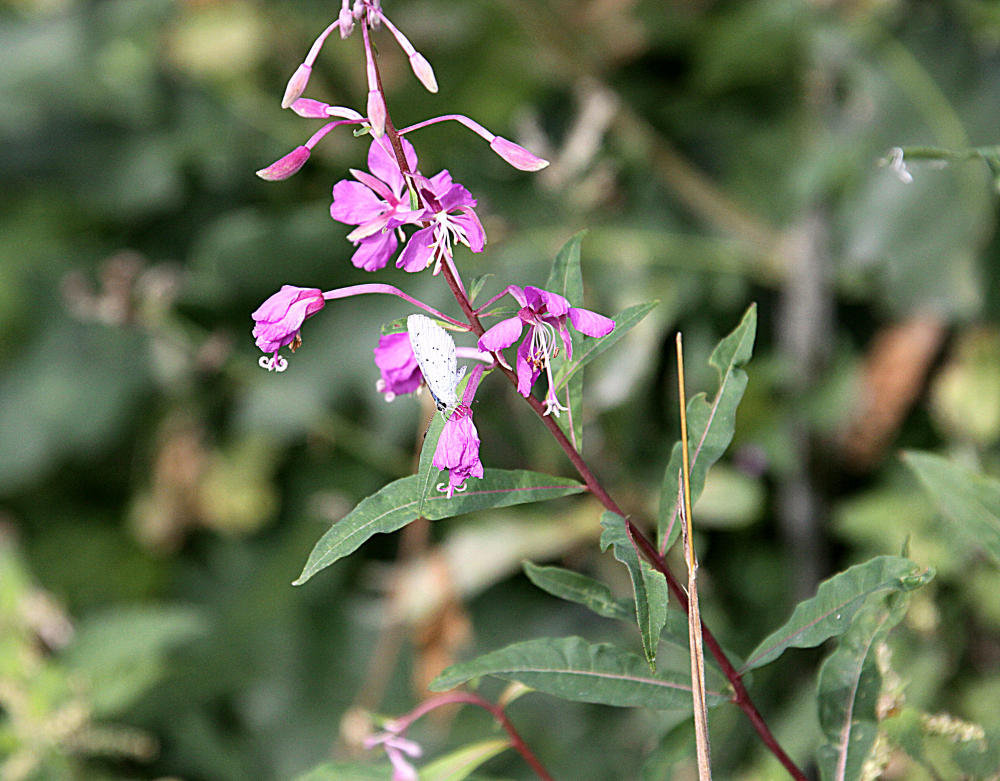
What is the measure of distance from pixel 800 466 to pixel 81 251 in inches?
36.6

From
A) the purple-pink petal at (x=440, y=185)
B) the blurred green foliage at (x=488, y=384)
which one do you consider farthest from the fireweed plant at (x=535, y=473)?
the blurred green foliage at (x=488, y=384)

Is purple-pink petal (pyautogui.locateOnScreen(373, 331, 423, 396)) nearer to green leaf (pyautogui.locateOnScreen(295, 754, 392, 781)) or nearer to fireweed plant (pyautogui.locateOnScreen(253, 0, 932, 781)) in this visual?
fireweed plant (pyautogui.locateOnScreen(253, 0, 932, 781))

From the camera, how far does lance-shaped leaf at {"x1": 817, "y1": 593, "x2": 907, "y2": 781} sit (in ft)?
1.37

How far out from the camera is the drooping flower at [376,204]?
35 cm

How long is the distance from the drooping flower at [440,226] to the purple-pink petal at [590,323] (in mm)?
42

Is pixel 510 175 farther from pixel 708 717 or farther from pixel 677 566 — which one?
pixel 708 717

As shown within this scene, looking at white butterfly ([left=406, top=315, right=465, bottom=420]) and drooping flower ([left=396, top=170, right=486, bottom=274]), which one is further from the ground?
drooping flower ([left=396, top=170, right=486, bottom=274])

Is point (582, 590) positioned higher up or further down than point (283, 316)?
further down

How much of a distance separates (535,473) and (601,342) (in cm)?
6

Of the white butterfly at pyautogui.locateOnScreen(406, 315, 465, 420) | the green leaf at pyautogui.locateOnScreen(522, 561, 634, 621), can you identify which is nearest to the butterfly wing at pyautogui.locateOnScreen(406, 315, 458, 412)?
the white butterfly at pyautogui.locateOnScreen(406, 315, 465, 420)

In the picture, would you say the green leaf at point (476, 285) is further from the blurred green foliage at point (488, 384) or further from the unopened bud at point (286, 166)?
the blurred green foliage at point (488, 384)

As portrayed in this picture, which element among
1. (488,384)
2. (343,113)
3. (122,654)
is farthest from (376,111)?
(488,384)

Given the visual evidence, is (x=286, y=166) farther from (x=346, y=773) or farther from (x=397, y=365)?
(x=346, y=773)

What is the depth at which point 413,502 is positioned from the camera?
35 centimetres
